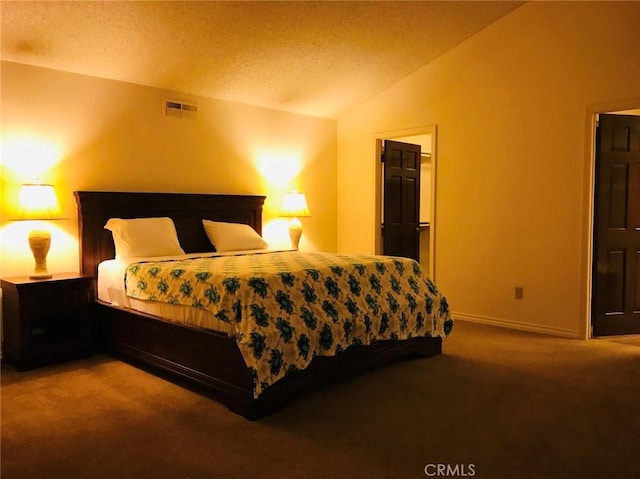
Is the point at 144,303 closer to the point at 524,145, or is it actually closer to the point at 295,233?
the point at 295,233

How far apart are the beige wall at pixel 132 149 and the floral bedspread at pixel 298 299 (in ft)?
3.32

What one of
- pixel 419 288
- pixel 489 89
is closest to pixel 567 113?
pixel 489 89

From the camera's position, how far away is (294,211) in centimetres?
550

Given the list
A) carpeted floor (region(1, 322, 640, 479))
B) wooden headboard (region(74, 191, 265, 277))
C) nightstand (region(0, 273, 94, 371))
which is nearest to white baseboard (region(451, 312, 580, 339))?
carpeted floor (region(1, 322, 640, 479))

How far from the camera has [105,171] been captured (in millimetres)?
4270

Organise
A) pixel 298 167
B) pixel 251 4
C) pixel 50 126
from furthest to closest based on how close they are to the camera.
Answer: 1. pixel 298 167
2. pixel 50 126
3. pixel 251 4

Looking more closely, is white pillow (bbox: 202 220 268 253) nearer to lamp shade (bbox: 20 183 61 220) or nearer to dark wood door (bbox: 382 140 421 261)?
lamp shade (bbox: 20 183 61 220)

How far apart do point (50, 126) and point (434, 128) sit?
353cm

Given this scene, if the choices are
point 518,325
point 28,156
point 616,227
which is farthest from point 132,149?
point 616,227

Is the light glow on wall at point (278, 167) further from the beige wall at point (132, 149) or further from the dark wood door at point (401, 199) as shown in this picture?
the dark wood door at point (401, 199)

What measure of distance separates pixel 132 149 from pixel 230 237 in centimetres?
115

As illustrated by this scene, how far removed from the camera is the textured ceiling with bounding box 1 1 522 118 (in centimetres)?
349

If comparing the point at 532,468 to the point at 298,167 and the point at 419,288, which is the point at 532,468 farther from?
the point at 298,167

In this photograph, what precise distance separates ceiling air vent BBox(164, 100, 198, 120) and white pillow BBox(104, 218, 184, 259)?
3.51ft
